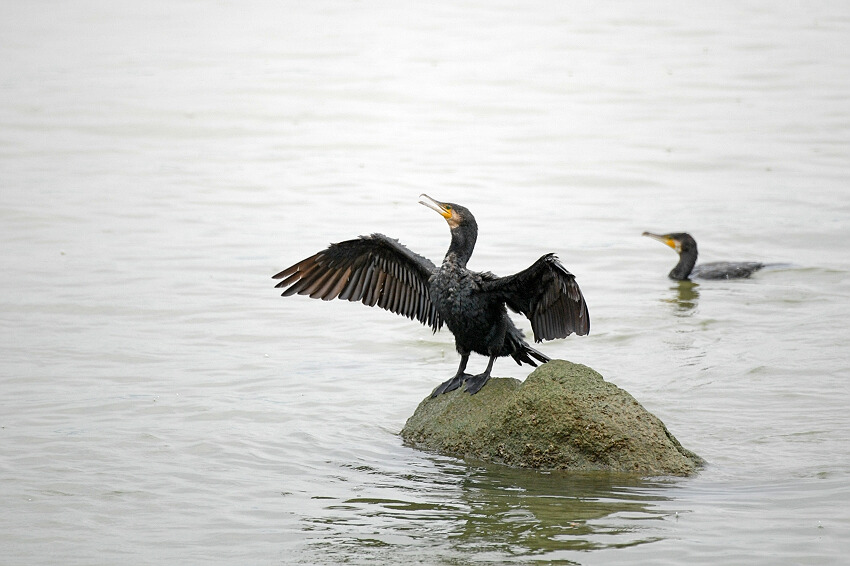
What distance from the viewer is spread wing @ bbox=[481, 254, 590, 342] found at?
559cm

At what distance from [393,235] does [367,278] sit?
485 centimetres

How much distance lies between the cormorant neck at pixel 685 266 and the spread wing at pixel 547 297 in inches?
199

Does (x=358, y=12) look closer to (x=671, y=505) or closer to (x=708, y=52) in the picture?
(x=708, y=52)

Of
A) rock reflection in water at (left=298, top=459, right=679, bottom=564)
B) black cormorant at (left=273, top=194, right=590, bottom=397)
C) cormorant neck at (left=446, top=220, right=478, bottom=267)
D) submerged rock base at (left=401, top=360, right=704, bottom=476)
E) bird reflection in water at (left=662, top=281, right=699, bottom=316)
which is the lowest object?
rock reflection in water at (left=298, top=459, right=679, bottom=564)

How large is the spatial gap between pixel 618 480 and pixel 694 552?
83 centimetres

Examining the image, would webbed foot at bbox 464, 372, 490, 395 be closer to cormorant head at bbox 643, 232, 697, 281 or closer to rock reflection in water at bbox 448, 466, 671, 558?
rock reflection in water at bbox 448, 466, 671, 558

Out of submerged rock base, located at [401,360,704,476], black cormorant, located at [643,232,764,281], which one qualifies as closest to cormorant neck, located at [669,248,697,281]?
black cormorant, located at [643,232,764,281]

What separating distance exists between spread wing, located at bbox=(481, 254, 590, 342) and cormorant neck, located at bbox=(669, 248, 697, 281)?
5067mm

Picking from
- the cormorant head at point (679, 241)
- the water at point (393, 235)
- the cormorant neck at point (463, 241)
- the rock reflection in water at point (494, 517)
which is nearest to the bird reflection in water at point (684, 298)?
the water at point (393, 235)

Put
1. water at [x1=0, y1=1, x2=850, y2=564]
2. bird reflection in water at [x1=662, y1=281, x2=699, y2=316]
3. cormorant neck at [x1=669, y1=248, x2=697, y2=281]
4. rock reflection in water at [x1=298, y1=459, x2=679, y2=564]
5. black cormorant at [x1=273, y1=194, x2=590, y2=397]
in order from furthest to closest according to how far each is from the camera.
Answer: cormorant neck at [x1=669, y1=248, x2=697, y2=281] → bird reflection in water at [x1=662, y1=281, x2=699, y2=316] → black cormorant at [x1=273, y1=194, x2=590, y2=397] → water at [x1=0, y1=1, x2=850, y2=564] → rock reflection in water at [x1=298, y1=459, x2=679, y2=564]

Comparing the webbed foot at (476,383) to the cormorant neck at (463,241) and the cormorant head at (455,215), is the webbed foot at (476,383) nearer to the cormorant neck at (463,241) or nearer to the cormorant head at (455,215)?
the cormorant neck at (463,241)

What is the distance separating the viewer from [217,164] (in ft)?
46.3

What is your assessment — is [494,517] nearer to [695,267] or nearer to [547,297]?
[547,297]

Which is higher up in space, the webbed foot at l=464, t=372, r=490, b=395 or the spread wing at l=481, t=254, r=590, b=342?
the spread wing at l=481, t=254, r=590, b=342
